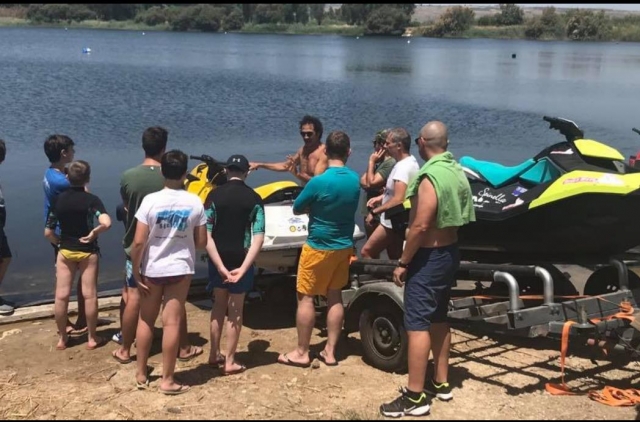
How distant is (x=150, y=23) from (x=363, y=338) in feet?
328

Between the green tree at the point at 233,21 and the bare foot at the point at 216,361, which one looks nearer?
the bare foot at the point at 216,361

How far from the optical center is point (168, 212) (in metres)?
4.38

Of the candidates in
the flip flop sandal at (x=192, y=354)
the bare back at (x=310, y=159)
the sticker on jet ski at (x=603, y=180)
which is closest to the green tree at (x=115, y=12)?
the bare back at (x=310, y=159)

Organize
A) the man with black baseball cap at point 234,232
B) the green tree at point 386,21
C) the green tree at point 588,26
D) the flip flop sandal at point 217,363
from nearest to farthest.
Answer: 1. the man with black baseball cap at point 234,232
2. the flip flop sandal at point 217,363
3. the green tree at point 588,26
4. the green tree at point 386,21

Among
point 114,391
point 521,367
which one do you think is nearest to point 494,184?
point 521,367

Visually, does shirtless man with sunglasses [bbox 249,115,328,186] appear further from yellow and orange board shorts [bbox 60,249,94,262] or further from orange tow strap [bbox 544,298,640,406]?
orange tow strap [bbox 544,298,640,406]

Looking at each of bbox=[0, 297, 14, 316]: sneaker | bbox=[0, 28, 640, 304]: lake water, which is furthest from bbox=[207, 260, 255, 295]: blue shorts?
bbox=[0, 28, 640, 304]: lake water

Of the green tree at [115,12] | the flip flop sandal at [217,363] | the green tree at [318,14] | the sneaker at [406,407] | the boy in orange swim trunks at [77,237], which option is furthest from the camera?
the green tree at [318,14]

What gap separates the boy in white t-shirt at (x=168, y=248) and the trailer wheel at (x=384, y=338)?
1350 millimetres

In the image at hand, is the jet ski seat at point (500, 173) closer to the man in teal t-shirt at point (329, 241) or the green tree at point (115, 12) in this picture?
the man in teal t-shirt at point (329, 241)

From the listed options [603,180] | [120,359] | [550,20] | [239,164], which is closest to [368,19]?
[550,20]

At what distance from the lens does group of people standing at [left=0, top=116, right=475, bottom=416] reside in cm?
421

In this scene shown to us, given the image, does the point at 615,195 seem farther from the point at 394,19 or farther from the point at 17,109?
the point at 394,19

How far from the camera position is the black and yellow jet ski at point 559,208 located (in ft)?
15.8
